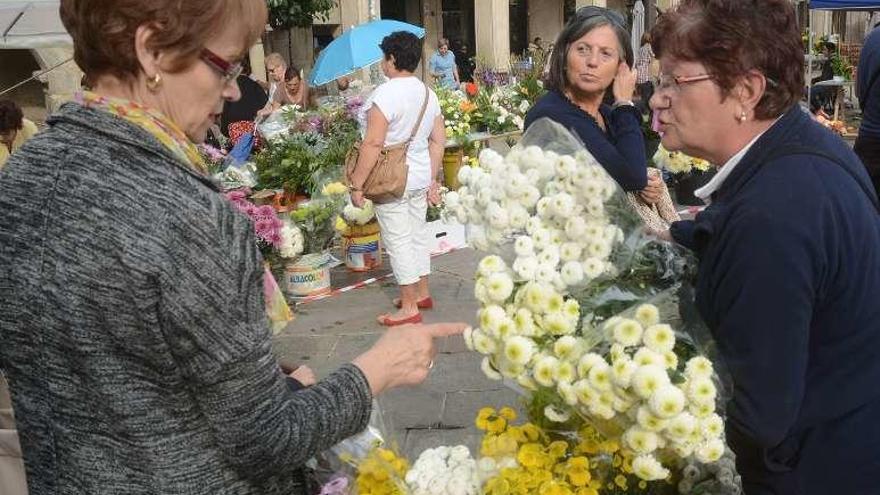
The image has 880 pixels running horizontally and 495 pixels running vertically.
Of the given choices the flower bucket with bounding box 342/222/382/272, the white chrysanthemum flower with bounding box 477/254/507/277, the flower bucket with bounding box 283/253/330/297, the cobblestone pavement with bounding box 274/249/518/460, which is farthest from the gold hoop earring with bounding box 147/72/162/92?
the flower bucket with bounding box 342/222/382/272

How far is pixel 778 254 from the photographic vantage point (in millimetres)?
1449

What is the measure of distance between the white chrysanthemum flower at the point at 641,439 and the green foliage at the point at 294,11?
486 inches

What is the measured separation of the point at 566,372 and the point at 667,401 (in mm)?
210

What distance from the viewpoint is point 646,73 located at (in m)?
12.7

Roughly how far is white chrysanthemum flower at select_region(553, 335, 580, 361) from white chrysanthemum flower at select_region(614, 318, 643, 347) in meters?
0.09

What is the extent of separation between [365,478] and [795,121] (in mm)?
1186

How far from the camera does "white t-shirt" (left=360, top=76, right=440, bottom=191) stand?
5.16m

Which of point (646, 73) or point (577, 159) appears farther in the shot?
point (646, 73)

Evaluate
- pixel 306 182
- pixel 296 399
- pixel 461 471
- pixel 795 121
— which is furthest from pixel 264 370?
pixel 306 182

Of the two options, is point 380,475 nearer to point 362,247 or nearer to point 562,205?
point 562,205

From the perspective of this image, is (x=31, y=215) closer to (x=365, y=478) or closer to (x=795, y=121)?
(x=365, y=478)

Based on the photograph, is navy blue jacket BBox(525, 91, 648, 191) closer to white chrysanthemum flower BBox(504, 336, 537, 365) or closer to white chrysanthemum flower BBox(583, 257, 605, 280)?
white chrysanthemum flower BBox(583, 257, 605, 280)

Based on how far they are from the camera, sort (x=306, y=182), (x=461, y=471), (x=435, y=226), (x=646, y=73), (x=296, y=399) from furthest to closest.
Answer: (x=646, y=73) → (x=435, y=226) → (x=306, y=182) → (x=461, y=471) → (x=296, y=399)

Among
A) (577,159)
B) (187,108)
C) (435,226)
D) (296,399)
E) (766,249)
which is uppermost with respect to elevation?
(187,108)
